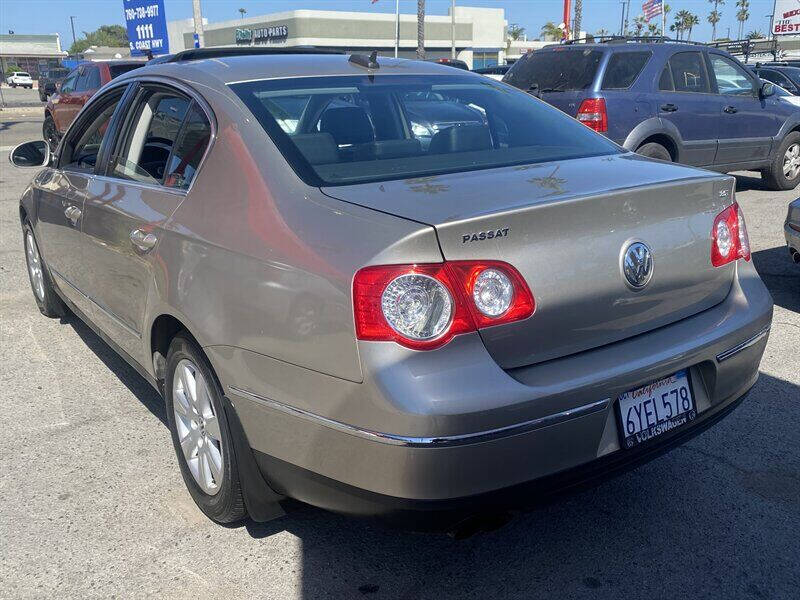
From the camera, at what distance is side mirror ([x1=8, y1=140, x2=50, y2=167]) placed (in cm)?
505

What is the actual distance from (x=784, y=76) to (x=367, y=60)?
15.9 metres

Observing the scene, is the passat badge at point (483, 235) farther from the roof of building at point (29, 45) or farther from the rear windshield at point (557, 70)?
the roof of building at point (29, 45)

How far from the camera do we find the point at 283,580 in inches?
109

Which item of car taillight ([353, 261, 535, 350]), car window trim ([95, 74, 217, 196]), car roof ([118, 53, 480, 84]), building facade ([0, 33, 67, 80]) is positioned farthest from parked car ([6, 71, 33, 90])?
car taillight ([353, 261, 535, 350])

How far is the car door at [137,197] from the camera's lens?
10.5ft

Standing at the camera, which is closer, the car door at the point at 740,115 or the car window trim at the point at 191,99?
the car window trim at the point at 191,99

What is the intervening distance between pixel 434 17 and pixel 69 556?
6270 cm

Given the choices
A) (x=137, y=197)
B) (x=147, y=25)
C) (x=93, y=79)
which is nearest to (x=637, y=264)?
(x=137, y=197)

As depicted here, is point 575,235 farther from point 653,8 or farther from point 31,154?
point 653,8

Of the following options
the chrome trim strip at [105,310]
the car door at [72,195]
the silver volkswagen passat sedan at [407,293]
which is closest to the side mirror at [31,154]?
the car door at [72,195]

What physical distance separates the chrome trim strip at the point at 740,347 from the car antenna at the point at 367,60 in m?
1.92

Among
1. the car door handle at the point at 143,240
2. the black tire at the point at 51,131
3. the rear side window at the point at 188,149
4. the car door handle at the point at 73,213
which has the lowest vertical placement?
the black tire at the point at 51,131

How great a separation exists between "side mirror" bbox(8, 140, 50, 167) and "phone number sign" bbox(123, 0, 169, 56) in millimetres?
21207

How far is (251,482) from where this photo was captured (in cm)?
276
